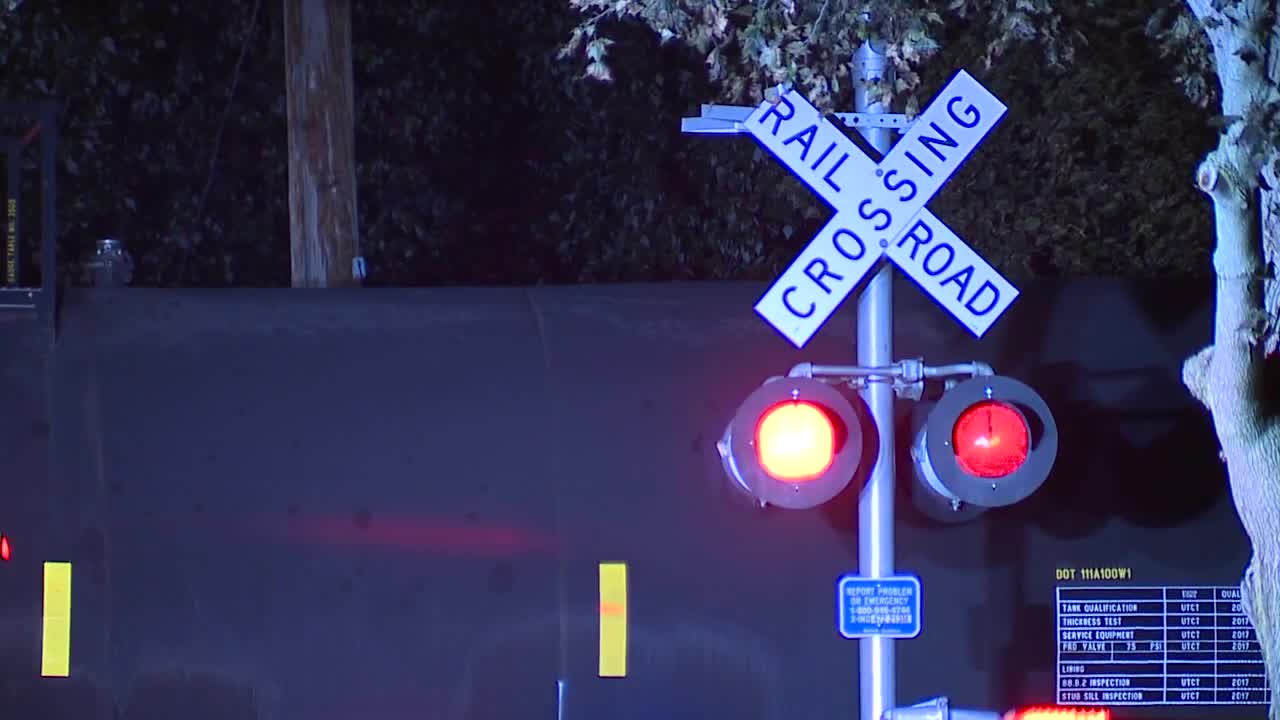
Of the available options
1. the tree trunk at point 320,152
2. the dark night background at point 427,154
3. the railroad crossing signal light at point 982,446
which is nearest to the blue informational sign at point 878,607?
the railroad crossing signal light at point 982,446

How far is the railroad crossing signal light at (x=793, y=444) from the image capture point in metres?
4.25

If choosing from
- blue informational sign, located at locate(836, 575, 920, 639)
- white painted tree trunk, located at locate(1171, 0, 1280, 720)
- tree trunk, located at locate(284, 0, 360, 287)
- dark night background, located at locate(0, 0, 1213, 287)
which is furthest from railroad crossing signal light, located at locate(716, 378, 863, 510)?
dark night background, located at locate(0, 0, 1213, 287)

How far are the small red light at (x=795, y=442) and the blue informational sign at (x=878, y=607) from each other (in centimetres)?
43

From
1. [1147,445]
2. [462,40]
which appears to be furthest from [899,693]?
[462,40]

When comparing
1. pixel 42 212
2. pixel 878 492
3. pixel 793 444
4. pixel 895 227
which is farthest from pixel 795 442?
pixel 42 212

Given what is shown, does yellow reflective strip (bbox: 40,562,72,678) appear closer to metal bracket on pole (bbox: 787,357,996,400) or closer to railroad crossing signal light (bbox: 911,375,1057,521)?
metal bracket on pole (bbox: 787,357,996,400)

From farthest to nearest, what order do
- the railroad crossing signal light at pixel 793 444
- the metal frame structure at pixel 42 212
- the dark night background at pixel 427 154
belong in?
the dark night background at pixel 427 154 < the metal frame structure at pixel 42 212 < the railroad crossing signal light at pixel 793 444

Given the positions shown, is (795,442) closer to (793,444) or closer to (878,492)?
(793,444)

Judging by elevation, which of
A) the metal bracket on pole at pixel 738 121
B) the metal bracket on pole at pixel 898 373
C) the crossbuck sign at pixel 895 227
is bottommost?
the metal bracket on pole at pixel 898 373

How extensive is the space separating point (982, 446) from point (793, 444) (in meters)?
0.53

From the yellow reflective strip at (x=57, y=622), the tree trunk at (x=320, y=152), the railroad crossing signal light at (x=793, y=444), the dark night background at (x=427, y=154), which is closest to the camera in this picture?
the railroad crossing signal light at (x=793, y=444)

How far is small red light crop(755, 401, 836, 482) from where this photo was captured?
13.9 feet

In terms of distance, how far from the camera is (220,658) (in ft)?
19.6

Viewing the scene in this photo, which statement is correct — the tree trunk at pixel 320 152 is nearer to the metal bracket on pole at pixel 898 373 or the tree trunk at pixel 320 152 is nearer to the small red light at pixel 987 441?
the metal bracket on pole at pixel 898 373
